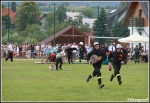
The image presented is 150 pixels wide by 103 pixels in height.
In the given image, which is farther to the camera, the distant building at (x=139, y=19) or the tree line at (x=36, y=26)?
the tree line at (x=36, y=26)

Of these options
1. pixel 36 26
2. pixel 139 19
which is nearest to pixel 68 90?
pixel 139 19

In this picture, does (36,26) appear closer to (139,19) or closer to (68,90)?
(139,19)

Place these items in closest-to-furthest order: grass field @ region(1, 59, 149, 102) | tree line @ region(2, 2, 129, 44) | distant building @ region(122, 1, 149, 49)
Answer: grass field @ region(1, 59, 149, 102), distant building @ region(122, 1, 149, 49), tree line @ region(2, 2, 129, 44)

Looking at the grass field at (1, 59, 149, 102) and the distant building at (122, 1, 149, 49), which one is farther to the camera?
the distant building at (122, 1, 149, 49)

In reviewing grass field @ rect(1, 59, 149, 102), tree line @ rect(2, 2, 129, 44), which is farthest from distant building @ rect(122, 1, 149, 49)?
grass field @ rect(1, 59, 149, 102)

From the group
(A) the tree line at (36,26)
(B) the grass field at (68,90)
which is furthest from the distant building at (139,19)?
(B) the grass field at (68,90)

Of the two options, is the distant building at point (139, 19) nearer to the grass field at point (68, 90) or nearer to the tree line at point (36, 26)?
the tree line at point (36, 26)

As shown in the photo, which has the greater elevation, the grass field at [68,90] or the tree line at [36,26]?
the tree line at [36,26]

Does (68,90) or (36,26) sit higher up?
(36,26)

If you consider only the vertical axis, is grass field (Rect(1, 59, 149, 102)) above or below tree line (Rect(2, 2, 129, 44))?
below

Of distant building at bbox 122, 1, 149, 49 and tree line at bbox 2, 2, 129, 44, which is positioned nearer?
distant building at bbox 122, 1, 149, 49

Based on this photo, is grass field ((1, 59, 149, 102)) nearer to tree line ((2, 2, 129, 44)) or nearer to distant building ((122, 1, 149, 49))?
distant building ((122, 1, 149, 49))

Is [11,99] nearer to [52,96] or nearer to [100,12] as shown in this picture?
[52,96]

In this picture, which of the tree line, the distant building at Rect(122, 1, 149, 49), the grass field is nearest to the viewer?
the grass field
